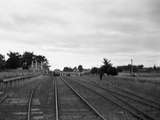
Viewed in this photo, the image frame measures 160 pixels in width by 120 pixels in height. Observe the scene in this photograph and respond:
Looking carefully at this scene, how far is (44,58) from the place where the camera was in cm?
19300

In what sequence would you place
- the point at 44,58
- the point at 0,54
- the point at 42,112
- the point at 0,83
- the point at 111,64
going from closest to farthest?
the point at 42,112 → the point at 0,83 → the point at 111,64 → the point at 0,54 → the point at 44,58

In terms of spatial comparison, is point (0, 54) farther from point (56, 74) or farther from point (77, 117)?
point (77, 117)

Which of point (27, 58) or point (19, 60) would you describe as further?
point (27, 58)

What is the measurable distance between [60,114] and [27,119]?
1850 millimetres

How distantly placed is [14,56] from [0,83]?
88.3 meters

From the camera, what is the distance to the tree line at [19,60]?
4183 inches

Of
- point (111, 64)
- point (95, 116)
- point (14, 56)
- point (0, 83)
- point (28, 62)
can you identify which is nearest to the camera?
point (95, 116)

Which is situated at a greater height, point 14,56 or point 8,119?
point 14,56

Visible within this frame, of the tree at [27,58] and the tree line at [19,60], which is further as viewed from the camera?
the tree at [27,58]

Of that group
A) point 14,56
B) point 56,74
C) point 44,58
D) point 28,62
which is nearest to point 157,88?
point 56,74

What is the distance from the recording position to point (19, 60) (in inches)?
4830

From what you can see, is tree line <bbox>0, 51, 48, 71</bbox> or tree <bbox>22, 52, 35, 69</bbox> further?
tree <bbox>22, 52, 35, 69</bbox>

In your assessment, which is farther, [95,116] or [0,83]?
[0,83]

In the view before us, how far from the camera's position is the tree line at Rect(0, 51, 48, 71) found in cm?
10625
